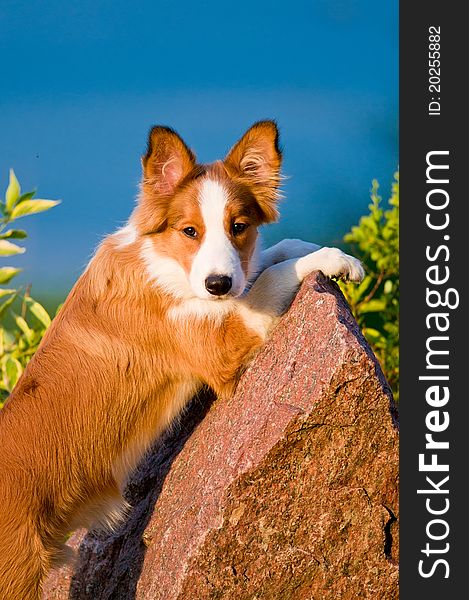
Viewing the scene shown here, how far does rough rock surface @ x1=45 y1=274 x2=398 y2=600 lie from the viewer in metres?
4.28

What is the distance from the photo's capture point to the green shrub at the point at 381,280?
334 inches

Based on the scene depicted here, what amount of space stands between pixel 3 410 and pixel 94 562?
1.32 m

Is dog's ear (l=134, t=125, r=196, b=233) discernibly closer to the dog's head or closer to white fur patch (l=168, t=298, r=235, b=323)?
the dog's head

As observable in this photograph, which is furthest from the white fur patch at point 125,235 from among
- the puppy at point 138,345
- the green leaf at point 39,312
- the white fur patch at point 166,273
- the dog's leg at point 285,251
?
the green leaf at point 39,312

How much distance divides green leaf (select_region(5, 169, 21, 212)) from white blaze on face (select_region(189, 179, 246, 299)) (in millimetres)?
1575

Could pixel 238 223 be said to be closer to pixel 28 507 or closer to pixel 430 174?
pixel 430 174

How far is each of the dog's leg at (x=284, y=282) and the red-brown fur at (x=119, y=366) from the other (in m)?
0.09

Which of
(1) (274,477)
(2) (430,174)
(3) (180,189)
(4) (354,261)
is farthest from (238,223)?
(1) (274,477)

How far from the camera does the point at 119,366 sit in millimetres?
4730

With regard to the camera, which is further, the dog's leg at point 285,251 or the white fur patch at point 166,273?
the dog's leg at point 285,251

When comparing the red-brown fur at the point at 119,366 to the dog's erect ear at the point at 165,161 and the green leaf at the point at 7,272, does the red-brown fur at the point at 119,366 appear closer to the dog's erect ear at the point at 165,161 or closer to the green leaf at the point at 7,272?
the dog's erect ear at the point at 165,161

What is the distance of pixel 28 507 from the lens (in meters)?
4.54

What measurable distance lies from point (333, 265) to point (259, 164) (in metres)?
0.70

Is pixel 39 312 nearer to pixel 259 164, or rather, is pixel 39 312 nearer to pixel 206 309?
pixel 206 309
